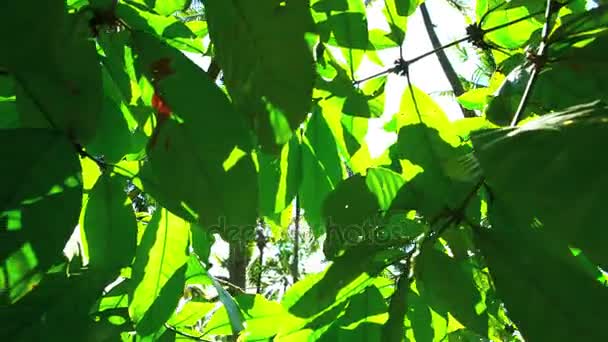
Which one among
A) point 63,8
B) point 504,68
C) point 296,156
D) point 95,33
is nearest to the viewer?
point 63,8

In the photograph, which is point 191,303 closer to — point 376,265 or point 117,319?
point 117,319

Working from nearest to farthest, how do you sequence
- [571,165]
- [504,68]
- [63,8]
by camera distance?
1. [571,165]
2. [63,8]
3. [504,68]

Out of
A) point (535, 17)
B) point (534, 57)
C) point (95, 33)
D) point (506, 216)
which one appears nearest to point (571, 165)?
point (506, 216)

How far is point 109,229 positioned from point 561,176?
0.40 meters

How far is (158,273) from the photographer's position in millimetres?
604

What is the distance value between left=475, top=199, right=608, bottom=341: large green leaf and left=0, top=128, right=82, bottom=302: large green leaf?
308 mm

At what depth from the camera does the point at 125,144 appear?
24.9 inches

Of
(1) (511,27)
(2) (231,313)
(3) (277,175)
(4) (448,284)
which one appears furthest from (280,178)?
(1) (511,27)

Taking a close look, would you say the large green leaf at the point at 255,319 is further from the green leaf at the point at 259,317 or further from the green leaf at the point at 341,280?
the green leaf at the point at 341,280

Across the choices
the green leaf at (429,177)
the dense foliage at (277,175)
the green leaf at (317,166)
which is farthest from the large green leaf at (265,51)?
the green leaf at (317,166)

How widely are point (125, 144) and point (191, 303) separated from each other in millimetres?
310

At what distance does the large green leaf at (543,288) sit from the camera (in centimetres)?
41

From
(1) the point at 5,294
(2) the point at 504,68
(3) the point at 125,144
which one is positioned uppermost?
(2) the point at 504,68

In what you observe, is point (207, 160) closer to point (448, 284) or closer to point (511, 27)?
Result: point (448, 284)
